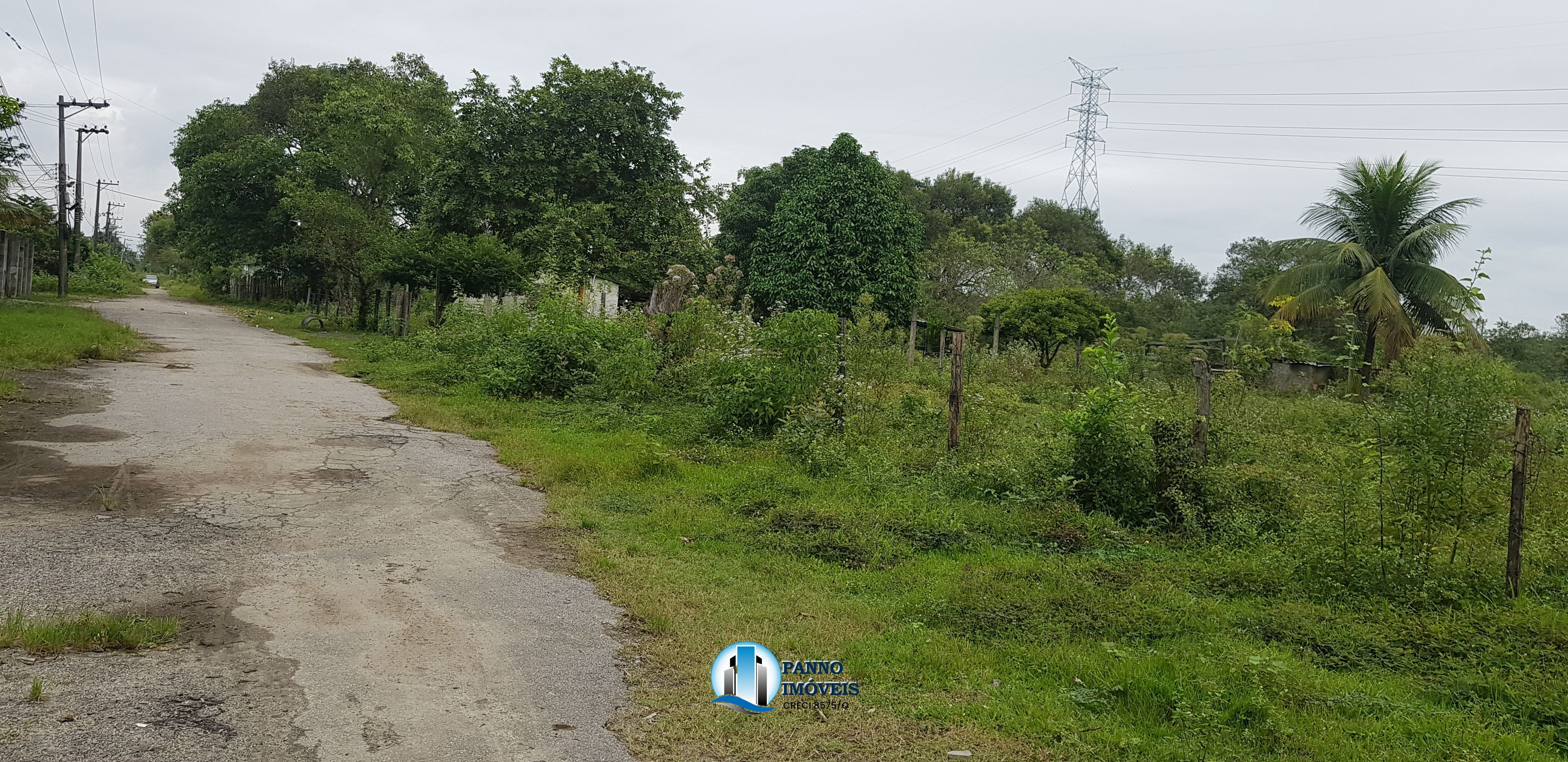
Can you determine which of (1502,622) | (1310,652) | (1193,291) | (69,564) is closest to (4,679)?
(69,564)

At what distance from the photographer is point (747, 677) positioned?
443 centimetres

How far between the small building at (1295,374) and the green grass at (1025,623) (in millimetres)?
13076

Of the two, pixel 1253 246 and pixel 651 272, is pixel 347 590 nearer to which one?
pixel 651 272

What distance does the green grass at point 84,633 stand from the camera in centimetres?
409

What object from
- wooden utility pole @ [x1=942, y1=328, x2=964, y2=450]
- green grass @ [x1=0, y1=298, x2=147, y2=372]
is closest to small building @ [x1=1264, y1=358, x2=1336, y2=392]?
wooden utility pole @ [x1=942, y1=328, x2=964, y2=450]

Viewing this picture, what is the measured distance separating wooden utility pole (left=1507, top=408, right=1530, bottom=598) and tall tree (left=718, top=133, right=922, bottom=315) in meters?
24.1

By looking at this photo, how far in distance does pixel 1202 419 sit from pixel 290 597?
22.4 ft

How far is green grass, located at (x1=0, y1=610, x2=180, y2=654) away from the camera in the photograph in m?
4.09

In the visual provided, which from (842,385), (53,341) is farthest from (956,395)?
(53,341)

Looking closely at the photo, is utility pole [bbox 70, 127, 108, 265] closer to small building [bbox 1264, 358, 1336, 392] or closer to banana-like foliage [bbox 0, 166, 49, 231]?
banana-like foliage [bbox 0, 166, 49, 231]

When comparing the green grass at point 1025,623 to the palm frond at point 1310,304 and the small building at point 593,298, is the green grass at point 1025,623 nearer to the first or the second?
the palm frond at point 1310,304

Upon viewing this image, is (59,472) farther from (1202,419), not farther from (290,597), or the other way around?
(1202,419)

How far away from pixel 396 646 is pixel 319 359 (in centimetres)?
1658

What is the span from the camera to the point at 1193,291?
133 ft
